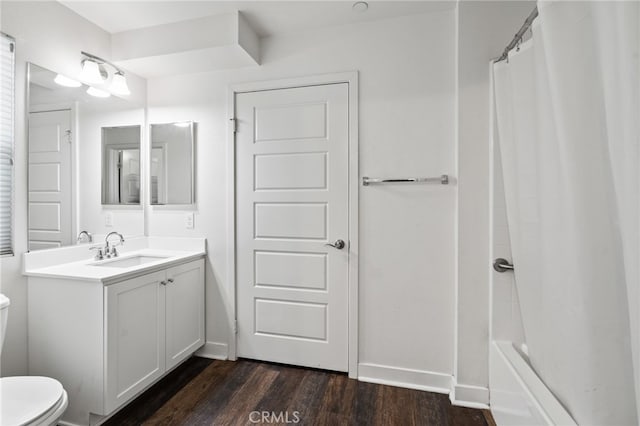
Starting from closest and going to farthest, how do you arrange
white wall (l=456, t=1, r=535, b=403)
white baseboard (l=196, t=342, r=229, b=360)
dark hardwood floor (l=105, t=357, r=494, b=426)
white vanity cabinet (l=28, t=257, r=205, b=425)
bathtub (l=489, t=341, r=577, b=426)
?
bathtub (l=489, t=341, r=577, b=426) < white vanity cabinet (l=28, t=257, r=205, b=425) < dark hardwood floor (l=105, t=357, r=494, b=426) < white wall (l=456, t=1, r=535, b=403) < white baseboard (l=196, t=342, r=229, b=360)

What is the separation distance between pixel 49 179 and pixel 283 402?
1.92 m

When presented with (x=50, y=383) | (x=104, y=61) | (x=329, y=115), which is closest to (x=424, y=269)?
(x=329, y=115)

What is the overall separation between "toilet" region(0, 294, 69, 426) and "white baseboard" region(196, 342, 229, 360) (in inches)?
44.2

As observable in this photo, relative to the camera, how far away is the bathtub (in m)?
1.09

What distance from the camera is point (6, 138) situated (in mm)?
1565

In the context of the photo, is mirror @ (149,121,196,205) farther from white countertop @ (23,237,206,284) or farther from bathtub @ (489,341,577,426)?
bathtub @ (489,341,577,426)

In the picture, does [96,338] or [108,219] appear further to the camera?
[108,219]

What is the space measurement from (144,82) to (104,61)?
1.28 ft

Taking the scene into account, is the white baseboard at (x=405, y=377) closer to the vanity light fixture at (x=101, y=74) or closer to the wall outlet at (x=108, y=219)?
the wall outlet at (x=108, y=219)

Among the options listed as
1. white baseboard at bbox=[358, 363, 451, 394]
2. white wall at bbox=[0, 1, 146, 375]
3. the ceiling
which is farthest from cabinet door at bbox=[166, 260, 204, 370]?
the ceiling

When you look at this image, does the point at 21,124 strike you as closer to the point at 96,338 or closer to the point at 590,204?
the point at 96,338

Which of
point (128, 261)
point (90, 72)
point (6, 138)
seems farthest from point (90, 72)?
point (128, 261)

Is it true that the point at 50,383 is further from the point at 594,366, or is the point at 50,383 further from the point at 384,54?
the point at 384,54

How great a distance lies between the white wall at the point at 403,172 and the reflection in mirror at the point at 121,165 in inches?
52.4
